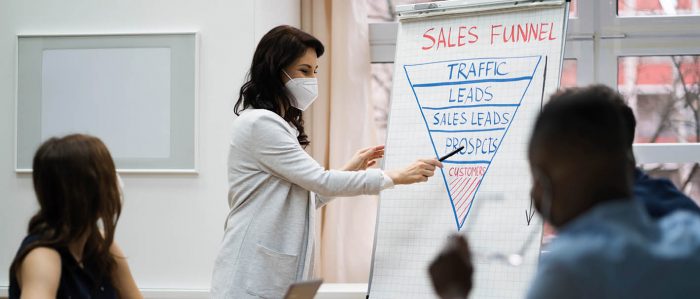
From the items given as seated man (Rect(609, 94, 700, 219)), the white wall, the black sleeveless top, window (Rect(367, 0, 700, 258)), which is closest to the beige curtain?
window (Rect(367, 0, 700, 258))

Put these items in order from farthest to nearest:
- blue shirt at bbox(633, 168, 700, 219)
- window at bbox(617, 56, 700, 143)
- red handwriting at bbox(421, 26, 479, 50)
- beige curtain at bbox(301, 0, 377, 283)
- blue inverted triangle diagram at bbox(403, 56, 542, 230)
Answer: window at bbox(617, 56, 700, 143)
beige curtain at bbox(301, 0, 377, 283)
red handwriting at bbox(421, 26, 479, 50)
blue inverted triangle diagram at bbox(403, 56, 542, 230)
blue shirt at bbox(633, 168, 700, 219)

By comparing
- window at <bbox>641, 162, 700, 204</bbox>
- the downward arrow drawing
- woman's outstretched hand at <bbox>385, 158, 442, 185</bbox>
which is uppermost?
woman's outstretched hand at <bbox>385, 158, 442, 185</bbox>

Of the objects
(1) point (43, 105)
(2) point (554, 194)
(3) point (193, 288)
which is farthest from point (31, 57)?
(2) point (554, 194)

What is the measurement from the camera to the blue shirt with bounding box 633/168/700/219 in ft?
4.81

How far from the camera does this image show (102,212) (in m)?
1.59

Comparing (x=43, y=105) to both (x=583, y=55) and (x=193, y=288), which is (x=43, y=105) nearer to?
(x=193, y=288)

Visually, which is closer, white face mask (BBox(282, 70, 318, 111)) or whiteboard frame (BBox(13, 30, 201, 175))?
white face mask (BBox(282, 70, 318, 111))

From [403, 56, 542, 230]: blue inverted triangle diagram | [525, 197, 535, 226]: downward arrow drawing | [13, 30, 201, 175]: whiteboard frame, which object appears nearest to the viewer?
[525, 197, 535, 226]: downward arrow drawing

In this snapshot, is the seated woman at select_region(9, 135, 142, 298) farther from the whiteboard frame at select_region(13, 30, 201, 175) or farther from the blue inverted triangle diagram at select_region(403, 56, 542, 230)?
the whiteboard frame at select_region(13, 30, 201, 175)

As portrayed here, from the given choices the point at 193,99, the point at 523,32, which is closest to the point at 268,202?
the point at 523,32

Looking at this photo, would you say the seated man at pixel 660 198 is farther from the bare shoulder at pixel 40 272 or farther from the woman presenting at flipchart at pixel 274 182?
the bare shoulder at pixel 40 272

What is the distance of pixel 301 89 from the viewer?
233 cm

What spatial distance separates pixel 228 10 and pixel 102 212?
5.41 ft

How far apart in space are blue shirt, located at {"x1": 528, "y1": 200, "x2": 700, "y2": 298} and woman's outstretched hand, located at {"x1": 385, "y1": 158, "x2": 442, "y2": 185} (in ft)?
4.29
